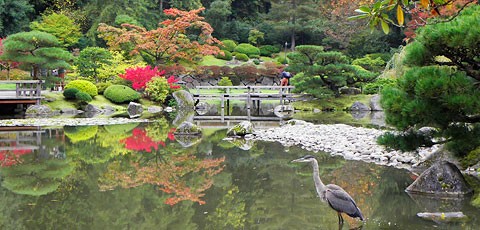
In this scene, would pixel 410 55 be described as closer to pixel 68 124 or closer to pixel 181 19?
pixel 68 124

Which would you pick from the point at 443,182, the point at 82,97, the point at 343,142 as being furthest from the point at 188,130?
the point at 82,97

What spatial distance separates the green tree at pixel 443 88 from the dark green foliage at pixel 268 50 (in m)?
29.4

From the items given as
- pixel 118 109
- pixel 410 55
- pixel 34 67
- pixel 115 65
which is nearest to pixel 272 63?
pixel 115 65

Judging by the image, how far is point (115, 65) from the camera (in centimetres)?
2573

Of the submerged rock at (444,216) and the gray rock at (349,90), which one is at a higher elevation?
the gray rock at (349,90)

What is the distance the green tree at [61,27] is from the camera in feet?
96.3

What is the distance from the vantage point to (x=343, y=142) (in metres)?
11.1

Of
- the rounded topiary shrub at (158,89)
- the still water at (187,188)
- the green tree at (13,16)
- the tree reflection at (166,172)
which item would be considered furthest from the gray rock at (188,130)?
the green tree at (13,16)

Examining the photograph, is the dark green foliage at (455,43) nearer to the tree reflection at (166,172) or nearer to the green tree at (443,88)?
the green tree at (443,88)

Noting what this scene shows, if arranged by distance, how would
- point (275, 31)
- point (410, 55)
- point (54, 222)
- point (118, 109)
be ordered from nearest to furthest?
point (54, 222)
point (410, 55)
point (118, 109)
point (275, 31)

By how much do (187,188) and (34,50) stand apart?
14751mm

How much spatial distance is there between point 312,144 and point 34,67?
42.9 ft

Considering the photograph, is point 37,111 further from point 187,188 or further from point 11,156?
point 187,188

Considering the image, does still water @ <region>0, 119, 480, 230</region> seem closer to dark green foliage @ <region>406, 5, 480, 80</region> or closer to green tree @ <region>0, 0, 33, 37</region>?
dark green foliage @ <region>406, 5, 480, 80</region>
